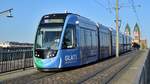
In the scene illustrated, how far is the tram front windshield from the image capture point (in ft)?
70.2

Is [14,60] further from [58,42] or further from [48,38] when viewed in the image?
[58,42]

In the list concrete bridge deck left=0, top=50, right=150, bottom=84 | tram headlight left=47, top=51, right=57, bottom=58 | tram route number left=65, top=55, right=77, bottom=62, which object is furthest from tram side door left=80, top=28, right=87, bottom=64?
tram headlight left=47, top=51, right=57, bottom=58

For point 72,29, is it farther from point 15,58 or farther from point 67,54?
point 15,58

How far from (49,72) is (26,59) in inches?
99.6

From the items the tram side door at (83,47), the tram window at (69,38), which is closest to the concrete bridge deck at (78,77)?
the tram window at (69,38)

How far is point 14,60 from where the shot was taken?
22609 millimetres

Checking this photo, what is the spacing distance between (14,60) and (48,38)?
101 inches

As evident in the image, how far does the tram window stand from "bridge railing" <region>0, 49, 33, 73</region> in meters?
3.05

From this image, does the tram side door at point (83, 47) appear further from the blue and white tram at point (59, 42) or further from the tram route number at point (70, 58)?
the tram route number at point (70, 58)

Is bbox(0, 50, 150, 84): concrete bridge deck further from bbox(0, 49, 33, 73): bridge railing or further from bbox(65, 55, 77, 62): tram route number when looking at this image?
bbox(65, 55, 77, 62): tram route number

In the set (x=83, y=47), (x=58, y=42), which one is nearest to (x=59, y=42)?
(x=58, y=42)

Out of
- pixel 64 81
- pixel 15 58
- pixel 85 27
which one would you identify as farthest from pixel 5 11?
pixel 64 81

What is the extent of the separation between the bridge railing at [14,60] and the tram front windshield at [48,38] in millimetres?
1664

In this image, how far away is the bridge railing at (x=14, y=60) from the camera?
21.2 meters
